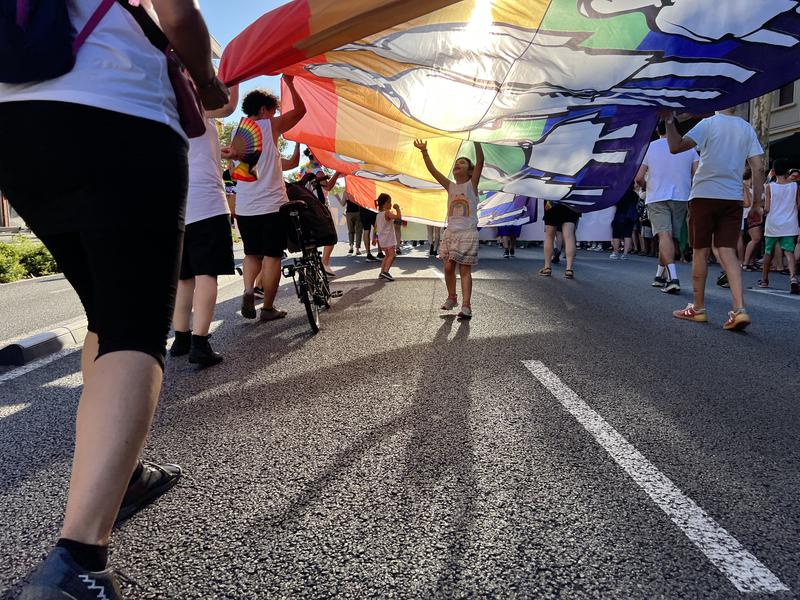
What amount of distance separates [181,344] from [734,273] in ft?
15.8

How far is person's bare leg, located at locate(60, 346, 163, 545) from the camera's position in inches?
48.7

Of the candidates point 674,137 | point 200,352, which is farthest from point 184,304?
point 674,137

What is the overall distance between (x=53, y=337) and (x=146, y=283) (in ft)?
13.7

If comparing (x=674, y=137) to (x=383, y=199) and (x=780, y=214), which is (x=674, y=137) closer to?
(x=780, y=214)

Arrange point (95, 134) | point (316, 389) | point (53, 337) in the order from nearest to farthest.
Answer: point (95, 134) → point (316, 389) → point (53, 337)

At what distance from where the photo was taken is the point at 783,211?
8.88m

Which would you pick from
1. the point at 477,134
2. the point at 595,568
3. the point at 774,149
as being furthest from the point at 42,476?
the point at 774,149

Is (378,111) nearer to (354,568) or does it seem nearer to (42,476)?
(42,476)

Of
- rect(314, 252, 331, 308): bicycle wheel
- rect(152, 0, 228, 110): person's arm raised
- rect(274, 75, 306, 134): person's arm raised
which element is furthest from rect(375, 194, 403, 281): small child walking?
rect(152, 0, 228, 110): person's arm raised

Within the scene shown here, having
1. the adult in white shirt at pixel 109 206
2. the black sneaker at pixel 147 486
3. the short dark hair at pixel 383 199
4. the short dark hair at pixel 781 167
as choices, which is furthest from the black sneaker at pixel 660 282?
the adult in white shirt at pixel 109 206

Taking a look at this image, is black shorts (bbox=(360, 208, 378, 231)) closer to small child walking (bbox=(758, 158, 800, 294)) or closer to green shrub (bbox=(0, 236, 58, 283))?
green shrub (bbox=(0, 236, 58, 283))

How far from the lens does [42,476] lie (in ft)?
7.45

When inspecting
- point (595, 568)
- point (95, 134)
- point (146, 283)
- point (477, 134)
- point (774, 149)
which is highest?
point (774, 149)

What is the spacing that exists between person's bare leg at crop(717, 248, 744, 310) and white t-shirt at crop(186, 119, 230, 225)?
14.6 ft
